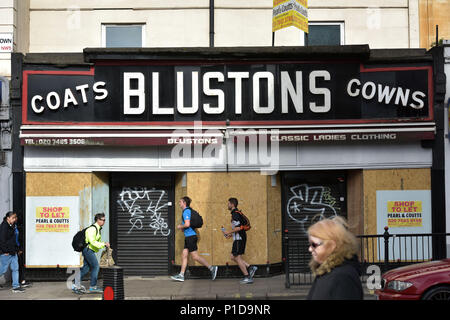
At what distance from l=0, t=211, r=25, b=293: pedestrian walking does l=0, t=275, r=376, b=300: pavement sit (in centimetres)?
34

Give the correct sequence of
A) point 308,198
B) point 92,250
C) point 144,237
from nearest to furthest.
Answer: point 92,250 → point 144,237 → point 308,198

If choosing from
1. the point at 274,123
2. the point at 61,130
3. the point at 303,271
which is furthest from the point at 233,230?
the point at 61,130

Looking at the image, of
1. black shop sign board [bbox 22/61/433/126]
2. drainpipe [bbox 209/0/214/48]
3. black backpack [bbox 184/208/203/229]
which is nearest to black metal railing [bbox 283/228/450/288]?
black backpack [bbox 184/208/203/229]

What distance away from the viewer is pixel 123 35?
49.4 ft

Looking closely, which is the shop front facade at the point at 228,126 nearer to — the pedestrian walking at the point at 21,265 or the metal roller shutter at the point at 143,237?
the pedestrian walking at the point at 21,265

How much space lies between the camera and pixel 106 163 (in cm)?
1374

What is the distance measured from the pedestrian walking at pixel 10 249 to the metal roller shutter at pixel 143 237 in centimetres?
253

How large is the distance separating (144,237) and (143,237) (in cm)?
3

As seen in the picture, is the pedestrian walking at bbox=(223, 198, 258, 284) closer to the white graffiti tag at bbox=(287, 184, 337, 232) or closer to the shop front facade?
the shop front facade

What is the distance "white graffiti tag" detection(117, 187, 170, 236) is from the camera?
14148mm

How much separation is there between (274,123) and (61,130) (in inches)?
202

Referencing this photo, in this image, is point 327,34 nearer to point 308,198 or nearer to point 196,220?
point 308,198

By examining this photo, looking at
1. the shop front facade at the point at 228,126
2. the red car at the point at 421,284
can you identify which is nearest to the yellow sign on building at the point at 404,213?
the shop front facade at the point at 228,126

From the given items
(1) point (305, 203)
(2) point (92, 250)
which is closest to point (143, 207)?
(2) point (92, 250)
